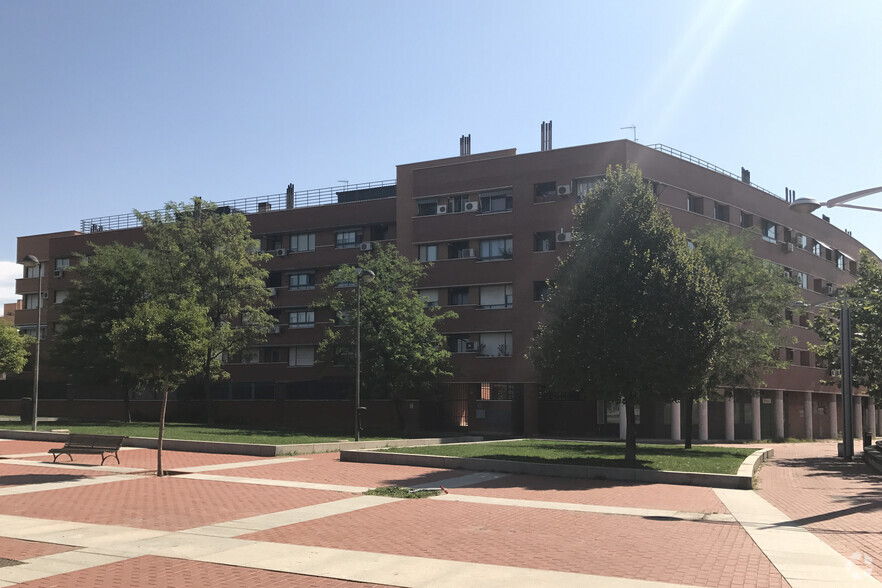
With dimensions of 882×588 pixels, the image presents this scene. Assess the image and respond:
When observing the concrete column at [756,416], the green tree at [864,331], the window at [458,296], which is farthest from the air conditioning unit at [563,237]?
the concrete column at [756,416]

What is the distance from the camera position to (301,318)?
2121 inches

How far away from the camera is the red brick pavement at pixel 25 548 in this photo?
9227 mm

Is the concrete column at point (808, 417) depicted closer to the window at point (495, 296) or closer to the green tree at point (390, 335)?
the window at point (495, 296)

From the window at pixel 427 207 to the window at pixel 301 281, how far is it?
9685 millimetres

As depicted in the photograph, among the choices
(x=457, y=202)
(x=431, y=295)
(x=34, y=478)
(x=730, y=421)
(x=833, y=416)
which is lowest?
(x=833, y=416)

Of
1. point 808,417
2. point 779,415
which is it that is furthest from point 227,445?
point 808,417

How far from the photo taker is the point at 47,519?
38.9ft

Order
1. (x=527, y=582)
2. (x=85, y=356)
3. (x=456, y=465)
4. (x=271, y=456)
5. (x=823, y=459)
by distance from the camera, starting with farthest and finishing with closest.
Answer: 1. (x=85, y=356)
2. (x=823, y=459)
3. (x=271, y=456)
4. (x=456, y=465)
5. (x=527, y=582)

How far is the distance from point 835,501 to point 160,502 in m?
13.2

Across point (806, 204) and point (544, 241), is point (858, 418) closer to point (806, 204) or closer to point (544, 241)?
point (544, 241)

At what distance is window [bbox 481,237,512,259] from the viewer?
45844 millimetres

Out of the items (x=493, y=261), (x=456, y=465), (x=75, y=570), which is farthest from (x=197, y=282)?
(x=75, y=570)

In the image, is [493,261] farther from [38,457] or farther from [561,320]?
[38,457]

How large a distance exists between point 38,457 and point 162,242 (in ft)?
79.1
